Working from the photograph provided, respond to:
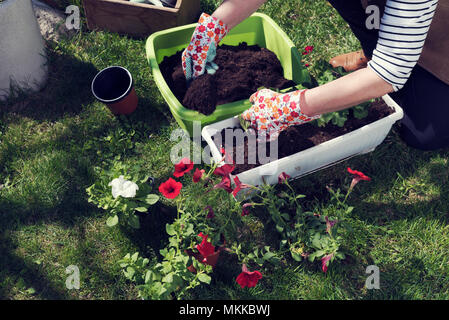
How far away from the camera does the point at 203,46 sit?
2.19 metres

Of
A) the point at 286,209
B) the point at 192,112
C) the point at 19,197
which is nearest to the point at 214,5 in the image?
the point at 192,112

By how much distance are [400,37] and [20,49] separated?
2243mm

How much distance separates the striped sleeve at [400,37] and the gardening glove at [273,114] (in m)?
0.40

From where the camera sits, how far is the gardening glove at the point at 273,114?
192 centimetres

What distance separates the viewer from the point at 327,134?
86.9 inches

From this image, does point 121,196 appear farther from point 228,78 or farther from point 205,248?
point 228,78

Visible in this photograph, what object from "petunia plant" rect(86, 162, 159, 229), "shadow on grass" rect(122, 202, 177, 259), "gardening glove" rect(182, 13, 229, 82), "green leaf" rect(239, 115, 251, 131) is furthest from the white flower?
"gardening glove" rect(182, 13, 229, 82)

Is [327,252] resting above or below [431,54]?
below

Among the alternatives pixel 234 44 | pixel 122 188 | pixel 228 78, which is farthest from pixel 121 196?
pixel 234 44

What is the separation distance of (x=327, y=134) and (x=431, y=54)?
69 cm

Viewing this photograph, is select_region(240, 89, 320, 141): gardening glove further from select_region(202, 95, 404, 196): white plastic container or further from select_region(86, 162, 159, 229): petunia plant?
select_region(86, 162, 159, 229): petunia plant

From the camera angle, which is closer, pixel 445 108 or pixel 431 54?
pixel 431 54

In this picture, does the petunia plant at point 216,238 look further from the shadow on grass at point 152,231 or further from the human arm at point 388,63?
the human arm at point 388,63

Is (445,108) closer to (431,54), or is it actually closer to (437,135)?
(437,135)
